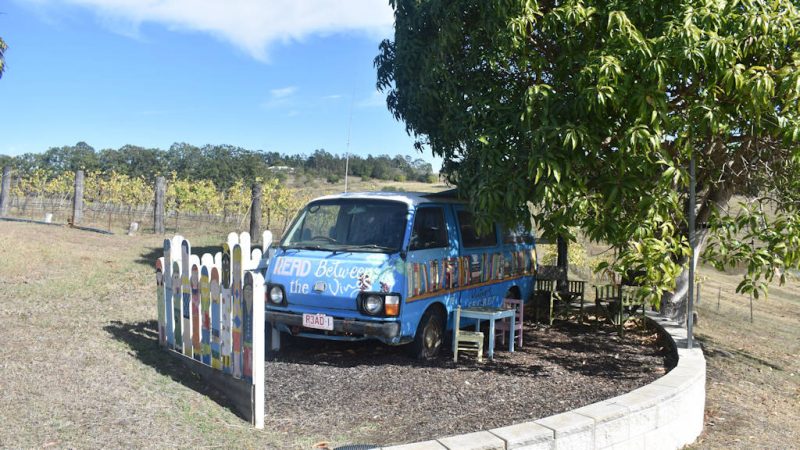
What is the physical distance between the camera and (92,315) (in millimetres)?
8148

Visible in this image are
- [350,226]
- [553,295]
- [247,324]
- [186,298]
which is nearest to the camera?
[247,324]

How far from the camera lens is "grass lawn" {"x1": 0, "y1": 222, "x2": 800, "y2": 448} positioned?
177 inches

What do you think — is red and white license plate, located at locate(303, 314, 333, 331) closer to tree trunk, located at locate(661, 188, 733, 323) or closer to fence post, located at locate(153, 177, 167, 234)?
tree trunk, located at locate(661, 188, 733, 323)

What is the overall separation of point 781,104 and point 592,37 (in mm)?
1884

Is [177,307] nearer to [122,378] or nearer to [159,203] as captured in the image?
[122,378]

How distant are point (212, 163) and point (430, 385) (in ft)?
214

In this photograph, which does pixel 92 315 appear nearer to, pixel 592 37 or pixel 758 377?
pixel 592 37

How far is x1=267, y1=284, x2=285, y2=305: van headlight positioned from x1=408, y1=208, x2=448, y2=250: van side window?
1454 mm

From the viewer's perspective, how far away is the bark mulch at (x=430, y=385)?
5.10m

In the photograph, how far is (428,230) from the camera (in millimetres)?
7523

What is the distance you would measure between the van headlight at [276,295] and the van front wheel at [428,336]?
150 centimetres

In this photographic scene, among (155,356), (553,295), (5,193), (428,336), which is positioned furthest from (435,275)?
(5,193)

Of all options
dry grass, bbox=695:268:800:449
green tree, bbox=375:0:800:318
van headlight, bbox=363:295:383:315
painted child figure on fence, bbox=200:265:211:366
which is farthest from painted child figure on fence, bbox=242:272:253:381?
dry grass, bbox=695:268:800:449

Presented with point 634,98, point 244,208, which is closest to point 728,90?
point 634,98
